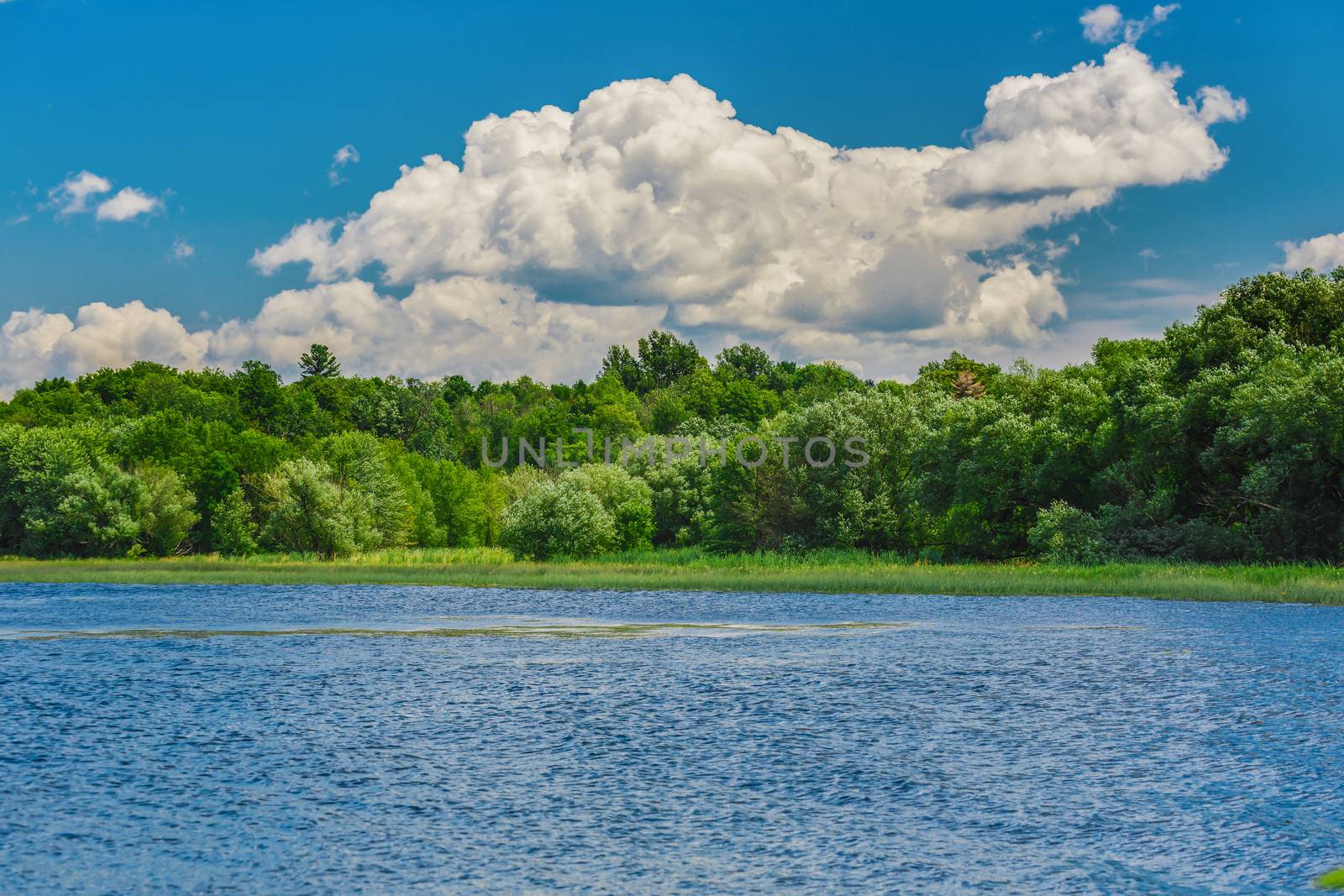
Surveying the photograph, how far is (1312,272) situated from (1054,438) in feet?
52.9

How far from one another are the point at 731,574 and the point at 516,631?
27571 millimetres

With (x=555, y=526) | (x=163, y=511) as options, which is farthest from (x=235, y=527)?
(x=555, y=526)

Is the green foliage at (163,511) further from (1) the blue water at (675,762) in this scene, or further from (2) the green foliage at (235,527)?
(1) the blue water at (675,762)

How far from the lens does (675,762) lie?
21.8 meters

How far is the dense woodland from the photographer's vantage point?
61.0 m

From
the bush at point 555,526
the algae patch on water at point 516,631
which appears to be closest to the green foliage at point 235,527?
the bush at point 555,526

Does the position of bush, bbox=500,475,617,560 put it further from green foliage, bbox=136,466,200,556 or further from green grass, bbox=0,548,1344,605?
green foliage, bbox=136,466,200,556

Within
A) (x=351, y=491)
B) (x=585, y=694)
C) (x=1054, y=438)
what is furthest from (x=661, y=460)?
(x=585, y=694)

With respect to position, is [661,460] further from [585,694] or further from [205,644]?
[585,694]

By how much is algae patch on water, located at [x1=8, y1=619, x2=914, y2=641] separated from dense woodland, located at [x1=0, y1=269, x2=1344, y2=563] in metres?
24.5

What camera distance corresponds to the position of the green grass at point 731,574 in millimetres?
54594

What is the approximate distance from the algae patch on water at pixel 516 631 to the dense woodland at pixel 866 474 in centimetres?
2454

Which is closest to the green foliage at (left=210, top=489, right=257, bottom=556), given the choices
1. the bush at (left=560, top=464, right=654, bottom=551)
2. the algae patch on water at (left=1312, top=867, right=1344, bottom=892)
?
the bush at (left=560, top=464, right=654, bottom=551)

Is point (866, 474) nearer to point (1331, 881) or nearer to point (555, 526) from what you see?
point (555, 526)
